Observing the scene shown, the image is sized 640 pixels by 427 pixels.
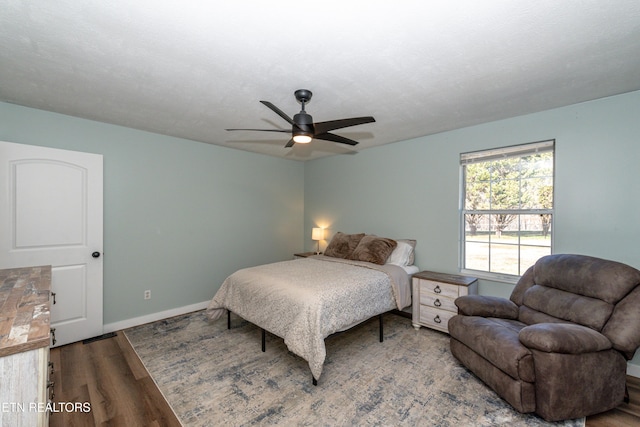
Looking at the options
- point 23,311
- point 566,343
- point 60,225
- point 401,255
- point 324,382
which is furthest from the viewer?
point 401,255

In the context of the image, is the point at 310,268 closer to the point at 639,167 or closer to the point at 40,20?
the point at 40,20

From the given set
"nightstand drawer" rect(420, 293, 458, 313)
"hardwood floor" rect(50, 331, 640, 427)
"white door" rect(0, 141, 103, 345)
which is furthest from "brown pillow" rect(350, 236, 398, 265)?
"white door" rect(0, 141, 103, 345)

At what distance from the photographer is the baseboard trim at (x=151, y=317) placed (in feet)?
10.7

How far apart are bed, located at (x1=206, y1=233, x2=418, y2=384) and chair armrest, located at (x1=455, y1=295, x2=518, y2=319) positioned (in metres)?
0.78

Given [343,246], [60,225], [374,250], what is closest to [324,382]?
[374,250]

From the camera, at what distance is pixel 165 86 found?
2279 mm

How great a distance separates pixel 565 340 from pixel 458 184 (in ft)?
6.71

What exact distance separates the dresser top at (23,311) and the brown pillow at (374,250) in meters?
2.99

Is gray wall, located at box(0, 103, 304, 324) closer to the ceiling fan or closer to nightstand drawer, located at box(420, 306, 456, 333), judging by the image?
the ceiling fan

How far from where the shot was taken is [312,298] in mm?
2352

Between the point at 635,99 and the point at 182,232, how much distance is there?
16.7 ft

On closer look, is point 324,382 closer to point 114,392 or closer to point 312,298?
point 312,298

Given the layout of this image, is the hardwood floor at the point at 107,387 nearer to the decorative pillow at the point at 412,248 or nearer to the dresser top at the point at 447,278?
the dresser top at the point at 447,278

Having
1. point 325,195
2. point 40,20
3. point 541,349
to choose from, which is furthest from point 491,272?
point 40,20
